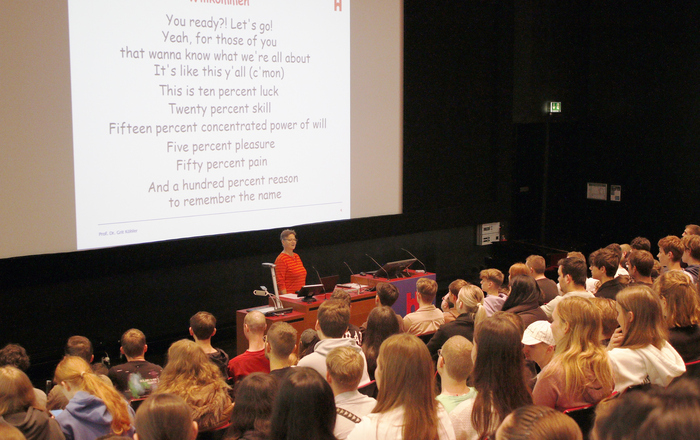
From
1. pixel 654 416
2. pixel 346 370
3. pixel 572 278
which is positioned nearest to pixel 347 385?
pixel 346 370

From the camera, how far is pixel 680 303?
3316mm

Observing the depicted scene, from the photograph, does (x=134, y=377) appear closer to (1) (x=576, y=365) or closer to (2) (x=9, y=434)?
(2) (x=9, y=434)

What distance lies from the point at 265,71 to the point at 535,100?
4.83 metres

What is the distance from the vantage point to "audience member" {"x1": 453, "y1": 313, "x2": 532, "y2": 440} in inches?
93.3

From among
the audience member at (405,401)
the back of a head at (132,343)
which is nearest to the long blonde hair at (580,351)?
the audience member at (405,401)

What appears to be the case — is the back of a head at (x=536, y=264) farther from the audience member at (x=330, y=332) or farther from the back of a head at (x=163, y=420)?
the back of a head at (x=163, y=420)

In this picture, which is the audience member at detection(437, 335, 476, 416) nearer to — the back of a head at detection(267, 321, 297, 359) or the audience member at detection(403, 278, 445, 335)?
the back of a head at detection(267, 321, 297, 359)

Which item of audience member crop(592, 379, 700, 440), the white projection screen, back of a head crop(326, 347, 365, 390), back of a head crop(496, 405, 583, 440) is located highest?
the white projection screen

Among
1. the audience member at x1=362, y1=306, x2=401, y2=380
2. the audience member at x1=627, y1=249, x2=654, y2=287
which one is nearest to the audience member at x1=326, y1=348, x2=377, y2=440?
the audience member at x1=362, y1=306, x2=401, y2=380

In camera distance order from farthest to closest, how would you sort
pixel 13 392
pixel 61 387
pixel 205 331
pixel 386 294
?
pixel 386 294, pixel 205 331, pixel 61 387, pixel 13 392

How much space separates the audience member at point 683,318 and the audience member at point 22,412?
2.96 m

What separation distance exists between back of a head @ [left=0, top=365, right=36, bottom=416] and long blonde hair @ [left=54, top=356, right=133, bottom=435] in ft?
0.95

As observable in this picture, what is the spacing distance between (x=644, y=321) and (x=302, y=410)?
1728 millimetres

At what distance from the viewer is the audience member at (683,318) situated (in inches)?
130
